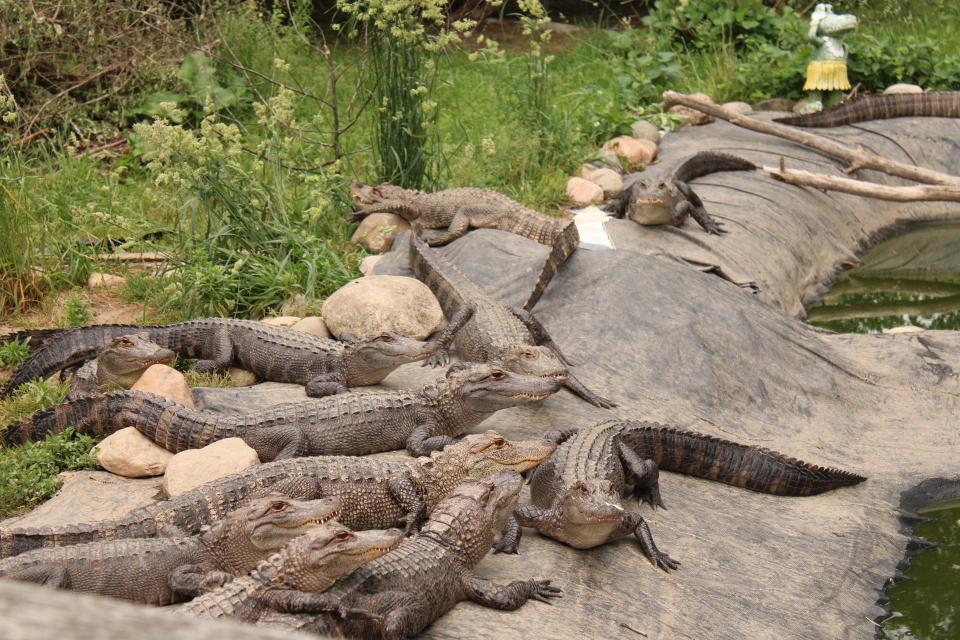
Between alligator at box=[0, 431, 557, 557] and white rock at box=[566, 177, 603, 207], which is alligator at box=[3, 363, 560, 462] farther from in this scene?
white rock at box=[566, 177, 603, 207]

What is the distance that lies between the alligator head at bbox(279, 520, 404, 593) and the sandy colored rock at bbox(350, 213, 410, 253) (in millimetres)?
4789

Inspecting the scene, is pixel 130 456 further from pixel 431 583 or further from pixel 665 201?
pixel 665 201

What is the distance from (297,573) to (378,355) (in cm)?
246

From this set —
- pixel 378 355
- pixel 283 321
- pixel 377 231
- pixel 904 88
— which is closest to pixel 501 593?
pixel 378 355

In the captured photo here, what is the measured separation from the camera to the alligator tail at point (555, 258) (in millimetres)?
7238

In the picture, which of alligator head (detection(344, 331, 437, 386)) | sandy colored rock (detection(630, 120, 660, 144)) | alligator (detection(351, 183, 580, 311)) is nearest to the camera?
alligator head (detection(344, 331, 437, 386))

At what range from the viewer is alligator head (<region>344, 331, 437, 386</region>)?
6.06m

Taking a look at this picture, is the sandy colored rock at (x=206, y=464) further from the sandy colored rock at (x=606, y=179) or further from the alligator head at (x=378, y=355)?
the sandy colored rock at (x=606, y=179)

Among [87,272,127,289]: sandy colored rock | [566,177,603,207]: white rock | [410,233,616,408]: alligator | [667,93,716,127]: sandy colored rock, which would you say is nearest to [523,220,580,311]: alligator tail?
[410,233,616,408]: alligator

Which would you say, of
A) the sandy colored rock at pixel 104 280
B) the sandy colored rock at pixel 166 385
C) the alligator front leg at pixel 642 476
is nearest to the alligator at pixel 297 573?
the alligator front leg at pixel 642 476

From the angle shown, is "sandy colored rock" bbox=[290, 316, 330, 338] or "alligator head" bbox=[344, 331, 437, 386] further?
"sandy colored rock" bbox=[290, 316, 330, 338]

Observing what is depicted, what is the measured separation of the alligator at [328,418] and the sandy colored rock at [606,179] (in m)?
4.85

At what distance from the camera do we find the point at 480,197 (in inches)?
350

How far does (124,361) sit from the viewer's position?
591 cm
